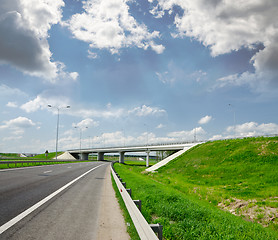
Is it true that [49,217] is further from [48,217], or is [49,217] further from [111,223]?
[111,223]

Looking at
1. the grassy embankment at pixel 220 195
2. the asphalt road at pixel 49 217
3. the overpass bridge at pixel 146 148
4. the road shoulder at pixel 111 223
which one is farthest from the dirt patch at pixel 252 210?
the overpass bridge at pixel 146 148

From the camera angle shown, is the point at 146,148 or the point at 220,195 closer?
the point at 220,195

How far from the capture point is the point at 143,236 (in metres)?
3.36

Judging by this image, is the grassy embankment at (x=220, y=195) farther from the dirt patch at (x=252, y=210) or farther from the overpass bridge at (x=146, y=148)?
the overpass bridge at (x=146, y=148)

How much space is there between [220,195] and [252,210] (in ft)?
10.9

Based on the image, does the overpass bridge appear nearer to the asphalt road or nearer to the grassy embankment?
the grassy embankment

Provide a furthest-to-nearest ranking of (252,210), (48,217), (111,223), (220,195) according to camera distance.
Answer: (220,195), (252,210), (48,217), (111,223)

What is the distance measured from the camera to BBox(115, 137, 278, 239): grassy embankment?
543cm

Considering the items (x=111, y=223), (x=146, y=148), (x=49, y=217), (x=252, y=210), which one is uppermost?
(x=146, y=148)

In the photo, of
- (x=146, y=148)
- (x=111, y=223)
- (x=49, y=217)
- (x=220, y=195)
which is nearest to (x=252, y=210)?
(x=220, y=195)

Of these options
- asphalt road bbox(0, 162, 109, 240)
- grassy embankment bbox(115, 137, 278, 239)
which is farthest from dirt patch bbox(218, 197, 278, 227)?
asphalt road bbox(0, 162, 109, 240)

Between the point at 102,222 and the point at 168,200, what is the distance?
3.77 meters

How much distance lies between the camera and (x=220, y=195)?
14.1m

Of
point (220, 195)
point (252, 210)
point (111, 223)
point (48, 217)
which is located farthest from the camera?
point (220, 195)
